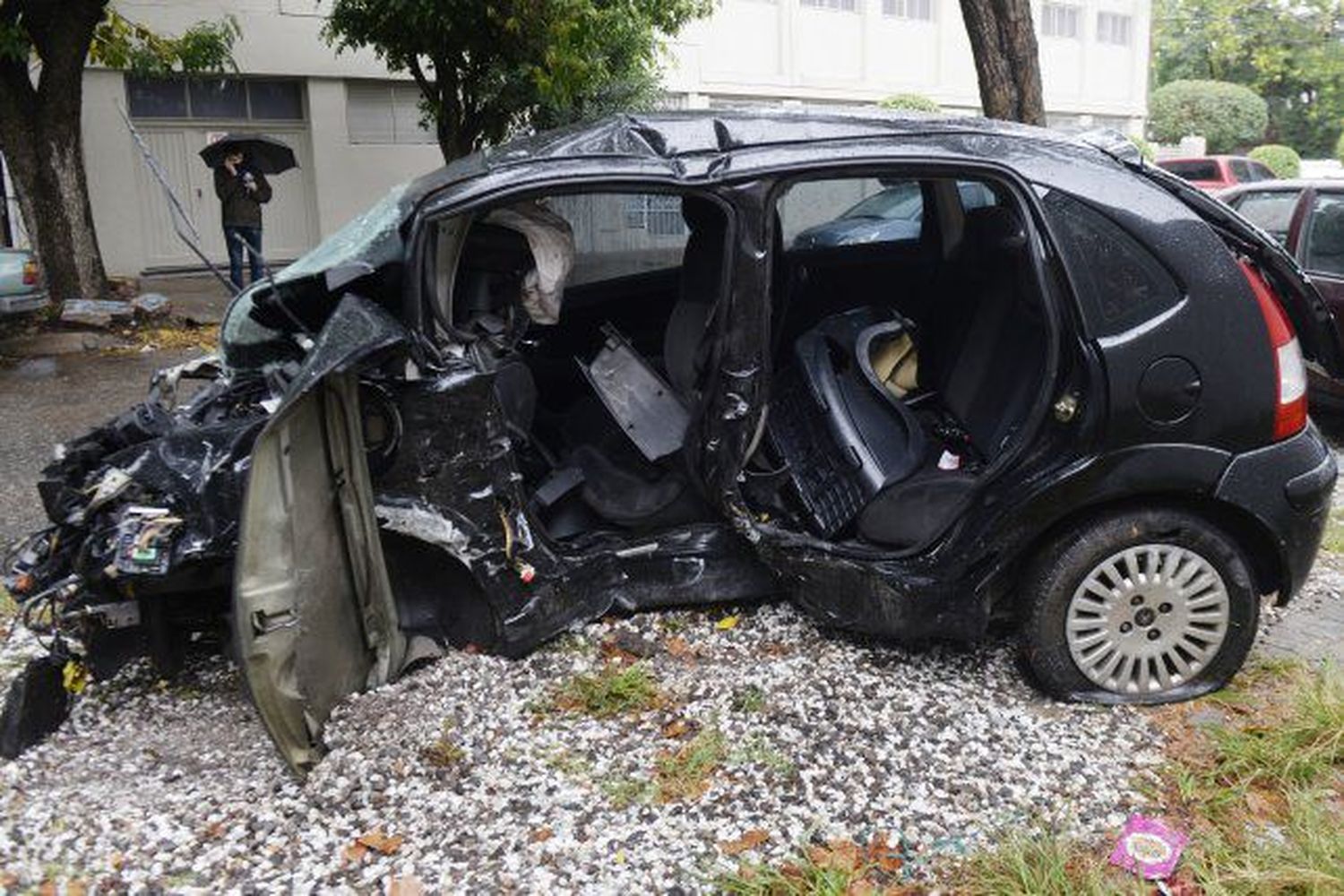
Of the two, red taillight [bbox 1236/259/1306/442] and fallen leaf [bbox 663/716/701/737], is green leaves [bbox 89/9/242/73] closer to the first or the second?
fallen leaf [bbox 663/716/701/737]

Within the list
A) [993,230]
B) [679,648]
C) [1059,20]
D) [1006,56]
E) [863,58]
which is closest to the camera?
[679,648]

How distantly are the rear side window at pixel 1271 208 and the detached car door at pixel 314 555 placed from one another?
6.33 meters

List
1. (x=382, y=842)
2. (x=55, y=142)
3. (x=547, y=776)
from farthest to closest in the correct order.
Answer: (x=55, y=142) < (x=547, y=776) < (x=382, y=842)

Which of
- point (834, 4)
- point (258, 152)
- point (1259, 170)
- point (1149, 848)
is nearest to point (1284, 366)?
point (1149, 848)

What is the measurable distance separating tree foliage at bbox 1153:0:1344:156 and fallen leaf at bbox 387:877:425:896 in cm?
4446

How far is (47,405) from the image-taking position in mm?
8789

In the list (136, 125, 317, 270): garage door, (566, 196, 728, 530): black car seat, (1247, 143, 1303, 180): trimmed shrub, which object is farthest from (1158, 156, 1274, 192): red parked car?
(566, 196, 728, 530): black car seat

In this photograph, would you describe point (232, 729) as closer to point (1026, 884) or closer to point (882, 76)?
point (1026, 884)

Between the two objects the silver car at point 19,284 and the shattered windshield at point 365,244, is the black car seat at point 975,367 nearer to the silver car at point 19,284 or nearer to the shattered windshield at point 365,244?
the shattered windshield at point 365,244

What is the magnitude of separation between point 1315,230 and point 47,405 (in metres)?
9.05

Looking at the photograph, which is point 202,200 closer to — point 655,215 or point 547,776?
point 655,215

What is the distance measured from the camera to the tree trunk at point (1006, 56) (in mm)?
8250

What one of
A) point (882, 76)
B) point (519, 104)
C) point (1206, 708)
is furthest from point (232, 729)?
point (882, 76)

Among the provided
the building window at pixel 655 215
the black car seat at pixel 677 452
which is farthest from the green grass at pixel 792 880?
the building window at pixel 655 215
